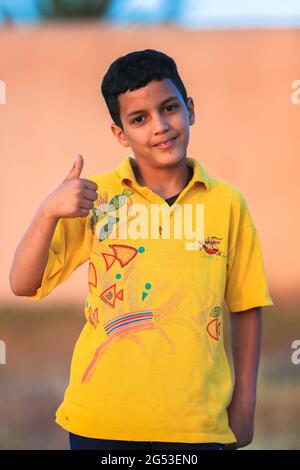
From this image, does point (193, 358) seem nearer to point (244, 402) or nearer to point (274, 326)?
point (244, 402)

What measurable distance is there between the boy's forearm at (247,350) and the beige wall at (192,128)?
0.82 metres

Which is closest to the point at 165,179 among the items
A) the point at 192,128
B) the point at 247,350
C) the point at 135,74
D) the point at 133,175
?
the point at 133,175

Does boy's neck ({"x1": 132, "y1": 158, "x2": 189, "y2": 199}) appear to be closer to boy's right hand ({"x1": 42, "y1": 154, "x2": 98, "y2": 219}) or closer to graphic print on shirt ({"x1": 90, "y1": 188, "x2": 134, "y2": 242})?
graphic print on shirt ({"x1": 90, "y1": 188, "x2": 134, "y2": 242})

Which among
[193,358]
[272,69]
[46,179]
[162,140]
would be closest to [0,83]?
[46,179]

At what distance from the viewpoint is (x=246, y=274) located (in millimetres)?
1387

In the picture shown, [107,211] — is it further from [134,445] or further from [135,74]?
[134,445]

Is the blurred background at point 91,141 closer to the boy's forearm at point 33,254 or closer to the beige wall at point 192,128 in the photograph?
the beige wall at point 192,128

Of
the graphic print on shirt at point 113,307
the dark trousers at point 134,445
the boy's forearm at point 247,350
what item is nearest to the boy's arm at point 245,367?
the boy's forearm at point 247,350

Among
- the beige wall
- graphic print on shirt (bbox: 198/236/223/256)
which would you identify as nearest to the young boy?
graphic print on shirt (bbox: 198/236/223/256)

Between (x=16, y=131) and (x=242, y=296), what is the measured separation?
3.33 feet

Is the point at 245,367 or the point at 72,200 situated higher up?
the point at 72,200

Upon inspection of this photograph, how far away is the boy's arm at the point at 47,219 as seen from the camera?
1223 millimetres

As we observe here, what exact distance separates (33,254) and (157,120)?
0.30 m

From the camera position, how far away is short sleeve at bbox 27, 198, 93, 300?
1306 millimetres
